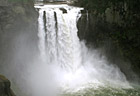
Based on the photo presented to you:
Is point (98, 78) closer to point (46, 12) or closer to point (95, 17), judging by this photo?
point (95, 17)

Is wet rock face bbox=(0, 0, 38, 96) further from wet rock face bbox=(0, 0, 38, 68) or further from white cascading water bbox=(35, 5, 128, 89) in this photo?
white cascading water bbox=(35, 5, 128, 89)

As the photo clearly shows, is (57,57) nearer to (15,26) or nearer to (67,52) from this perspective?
(67,52)

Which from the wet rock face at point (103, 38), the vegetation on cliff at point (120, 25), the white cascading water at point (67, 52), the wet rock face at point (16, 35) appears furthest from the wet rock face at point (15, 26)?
the vegetation on cliff at point (120, 25)

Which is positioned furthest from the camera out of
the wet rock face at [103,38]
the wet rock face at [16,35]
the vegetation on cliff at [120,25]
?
the wet rock face at [103,38]

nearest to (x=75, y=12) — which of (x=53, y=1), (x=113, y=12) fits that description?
(x=113, y=12)

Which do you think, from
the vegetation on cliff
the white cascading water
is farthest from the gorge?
the vegetation on cliff

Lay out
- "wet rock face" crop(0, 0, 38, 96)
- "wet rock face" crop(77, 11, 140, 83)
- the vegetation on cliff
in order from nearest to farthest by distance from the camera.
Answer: "wet rock face" crop(0, 0, 38, 96) < the vegetation on cliff < "wet rock face" crop(77, 11, 140, 83)

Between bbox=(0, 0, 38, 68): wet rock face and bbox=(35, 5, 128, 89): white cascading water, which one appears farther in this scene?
bbox=(35, 5, 128, 89): white cascading water

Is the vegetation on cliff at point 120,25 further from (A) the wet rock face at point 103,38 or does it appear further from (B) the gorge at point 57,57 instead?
(B) the gorge at point 57,57

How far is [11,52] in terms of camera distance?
957cm

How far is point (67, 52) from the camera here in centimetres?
1107

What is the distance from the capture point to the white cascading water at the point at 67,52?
34.8 feet

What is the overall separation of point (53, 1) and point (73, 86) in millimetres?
6888

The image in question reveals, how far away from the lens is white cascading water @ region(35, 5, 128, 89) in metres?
10.6
